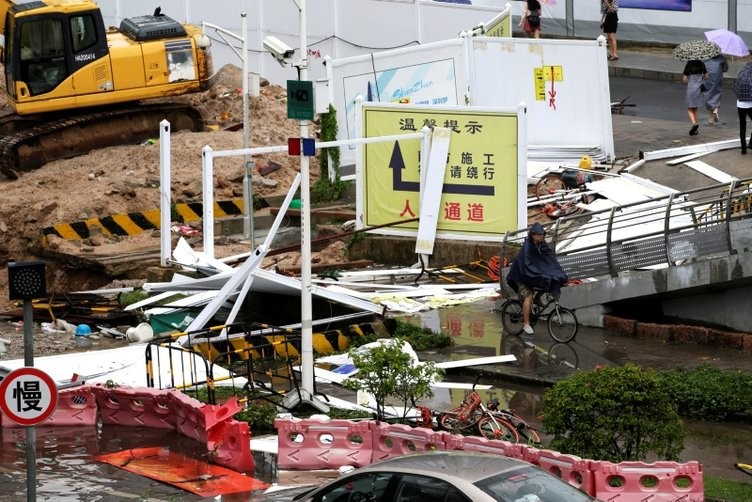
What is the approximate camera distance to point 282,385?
62.7 ft

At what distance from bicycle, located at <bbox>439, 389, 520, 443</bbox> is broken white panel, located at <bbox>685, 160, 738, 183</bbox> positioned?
12.0 metres

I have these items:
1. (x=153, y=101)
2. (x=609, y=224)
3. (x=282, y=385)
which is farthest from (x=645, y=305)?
(x=153, y=101)

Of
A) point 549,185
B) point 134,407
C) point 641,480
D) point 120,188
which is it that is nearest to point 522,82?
point 549,185

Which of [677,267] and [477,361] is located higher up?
[677,267]

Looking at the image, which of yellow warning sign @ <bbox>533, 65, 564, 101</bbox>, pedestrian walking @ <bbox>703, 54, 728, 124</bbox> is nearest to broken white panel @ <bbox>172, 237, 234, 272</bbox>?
yellow warning sign @ <bbox>533, 65, 564, 101</bbox>

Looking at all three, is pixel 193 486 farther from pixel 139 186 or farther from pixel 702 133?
pixel 702 133

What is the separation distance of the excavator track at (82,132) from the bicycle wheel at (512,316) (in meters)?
15.7

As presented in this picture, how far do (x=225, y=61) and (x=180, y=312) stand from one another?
18.5 m

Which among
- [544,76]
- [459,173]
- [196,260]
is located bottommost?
[196,260]

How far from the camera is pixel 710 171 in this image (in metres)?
27.1

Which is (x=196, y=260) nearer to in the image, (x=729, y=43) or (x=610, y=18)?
(x=729, y=43)

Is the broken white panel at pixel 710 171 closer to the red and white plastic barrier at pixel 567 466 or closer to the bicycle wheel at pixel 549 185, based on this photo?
the bicycle wheel at pixel 549 185

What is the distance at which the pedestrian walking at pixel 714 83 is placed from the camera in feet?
104

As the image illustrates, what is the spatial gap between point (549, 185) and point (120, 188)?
9197 millimetres
